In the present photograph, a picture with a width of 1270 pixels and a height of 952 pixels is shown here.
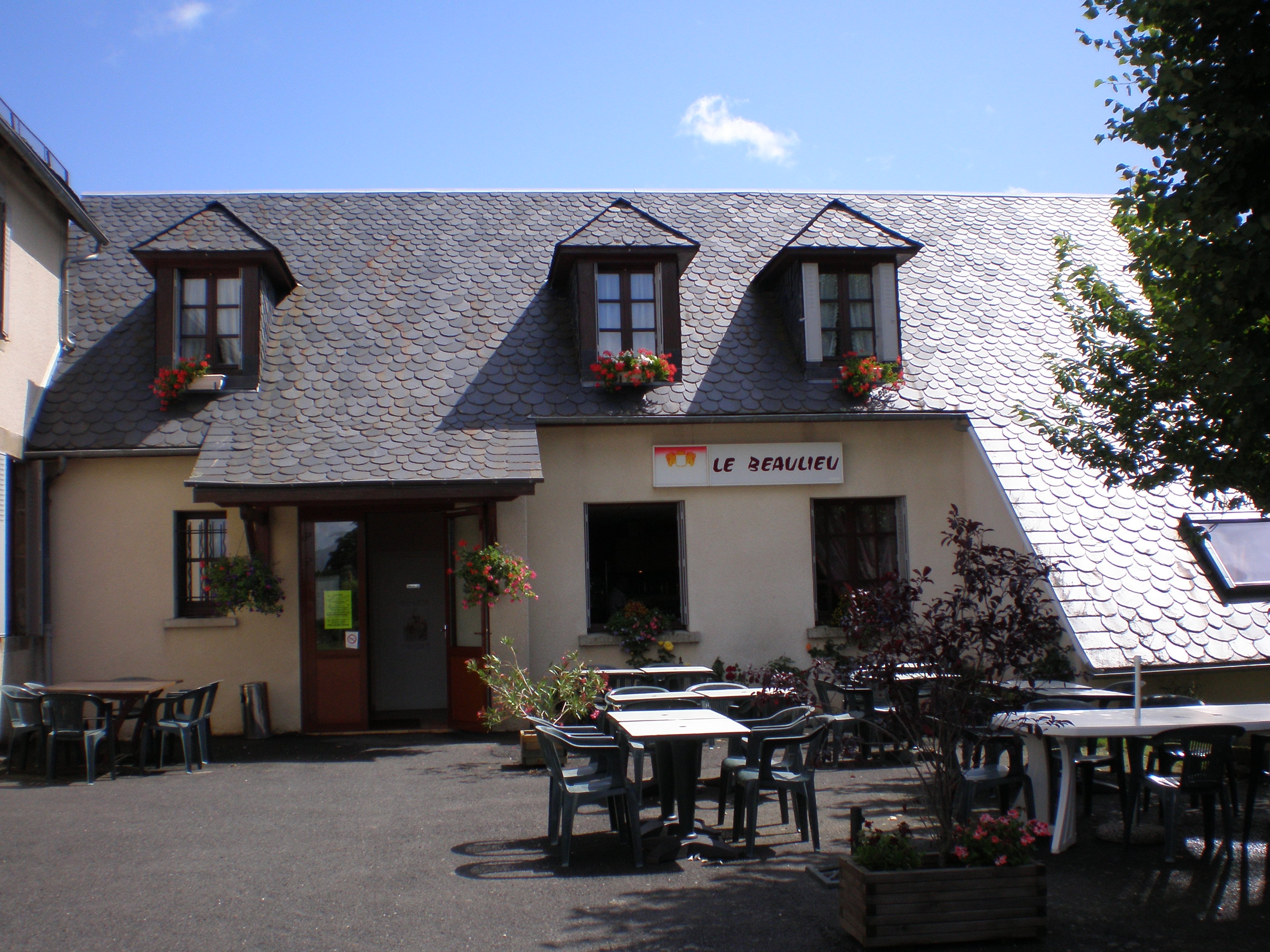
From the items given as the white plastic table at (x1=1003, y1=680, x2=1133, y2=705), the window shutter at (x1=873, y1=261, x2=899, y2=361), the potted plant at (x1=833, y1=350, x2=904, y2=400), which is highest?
the window shutter at (x1=873, y1=261, x2=899, y2=361)

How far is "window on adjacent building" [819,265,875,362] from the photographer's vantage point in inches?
531

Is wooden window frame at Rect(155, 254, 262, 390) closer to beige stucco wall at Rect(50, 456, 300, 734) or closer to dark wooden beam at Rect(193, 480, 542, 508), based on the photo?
beige stucco wall at Rect(50, 456, 300, 734)

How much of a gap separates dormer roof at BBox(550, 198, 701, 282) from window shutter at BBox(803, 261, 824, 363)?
4.84 feet

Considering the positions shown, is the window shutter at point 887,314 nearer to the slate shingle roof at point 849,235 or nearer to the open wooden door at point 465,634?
the slate shingle roof at point 849,235

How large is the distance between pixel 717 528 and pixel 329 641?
15.7ft

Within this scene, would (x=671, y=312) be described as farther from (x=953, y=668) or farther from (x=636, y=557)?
(x=953, y=668)

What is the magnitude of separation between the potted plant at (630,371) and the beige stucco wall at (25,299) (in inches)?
254

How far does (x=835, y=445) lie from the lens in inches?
514

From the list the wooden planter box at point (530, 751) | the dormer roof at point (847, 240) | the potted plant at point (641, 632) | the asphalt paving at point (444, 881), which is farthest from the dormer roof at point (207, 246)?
the wooden planter box at point (530, 751)

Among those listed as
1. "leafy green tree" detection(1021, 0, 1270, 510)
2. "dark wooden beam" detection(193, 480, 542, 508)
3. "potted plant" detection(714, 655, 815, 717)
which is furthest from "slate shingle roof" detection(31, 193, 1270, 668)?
"leafy green tree" detection(1021, 0, 1270, 510)

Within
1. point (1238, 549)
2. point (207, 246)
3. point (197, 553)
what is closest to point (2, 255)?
point (207, 246)

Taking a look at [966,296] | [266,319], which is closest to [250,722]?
[266,319]

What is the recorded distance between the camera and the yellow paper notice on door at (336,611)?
40.7ft

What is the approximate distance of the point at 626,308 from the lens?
43.7 ft
